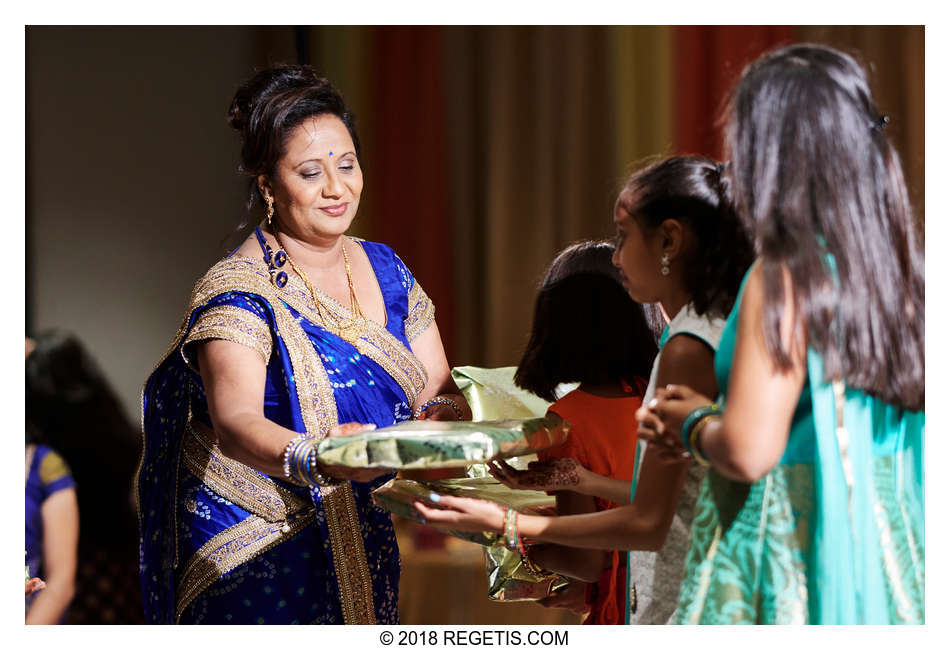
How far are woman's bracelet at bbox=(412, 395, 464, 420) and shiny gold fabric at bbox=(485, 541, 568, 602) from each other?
0.29 m

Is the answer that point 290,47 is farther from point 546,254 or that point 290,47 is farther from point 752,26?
point 752,26

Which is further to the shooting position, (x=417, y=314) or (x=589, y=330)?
(x=417, y=314)

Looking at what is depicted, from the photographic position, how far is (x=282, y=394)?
6.53 feet

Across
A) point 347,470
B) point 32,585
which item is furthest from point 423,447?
point 32,585

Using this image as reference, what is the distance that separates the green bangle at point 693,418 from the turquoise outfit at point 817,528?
0.04m

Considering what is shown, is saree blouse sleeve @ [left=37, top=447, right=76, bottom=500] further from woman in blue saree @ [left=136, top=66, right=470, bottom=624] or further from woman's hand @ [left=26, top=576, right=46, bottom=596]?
woman in blue saree @ [left=136, top=66, right=470, bottom=624]

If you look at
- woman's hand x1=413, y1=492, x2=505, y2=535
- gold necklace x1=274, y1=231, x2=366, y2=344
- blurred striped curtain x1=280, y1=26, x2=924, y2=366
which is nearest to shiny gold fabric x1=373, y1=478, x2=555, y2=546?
woman's hand x1=413, y1=492, x2=505, y2=535

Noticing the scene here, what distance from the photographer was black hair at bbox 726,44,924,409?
143 centimetres

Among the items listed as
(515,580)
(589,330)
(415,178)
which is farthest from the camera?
(415,178)

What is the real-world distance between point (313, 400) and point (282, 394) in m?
0.07

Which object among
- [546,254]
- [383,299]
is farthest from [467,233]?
[383,299]

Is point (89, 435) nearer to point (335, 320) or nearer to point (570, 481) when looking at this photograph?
point (335, 320)

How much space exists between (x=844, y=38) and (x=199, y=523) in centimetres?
155

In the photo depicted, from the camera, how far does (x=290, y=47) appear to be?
236cm
